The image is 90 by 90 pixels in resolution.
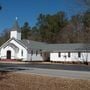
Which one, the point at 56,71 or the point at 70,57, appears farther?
the point at 70,57

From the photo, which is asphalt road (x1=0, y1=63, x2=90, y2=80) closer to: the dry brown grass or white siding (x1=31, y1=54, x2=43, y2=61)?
the dry brown grass

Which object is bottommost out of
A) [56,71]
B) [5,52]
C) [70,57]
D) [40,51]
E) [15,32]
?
[56,71]

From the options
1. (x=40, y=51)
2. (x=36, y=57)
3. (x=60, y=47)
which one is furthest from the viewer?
(x=40, y=51)

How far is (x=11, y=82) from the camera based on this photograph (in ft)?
55.5

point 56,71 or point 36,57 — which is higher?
point 36,57

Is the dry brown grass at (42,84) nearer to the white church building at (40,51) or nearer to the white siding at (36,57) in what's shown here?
the white church building at (40,51)

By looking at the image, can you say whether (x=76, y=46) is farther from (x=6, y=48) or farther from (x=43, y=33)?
(x=43, y=33)

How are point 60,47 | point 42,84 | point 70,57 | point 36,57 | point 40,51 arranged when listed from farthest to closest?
point 40,51 < point 36,57 < point 60,47 < point 70,57 < point 42,84

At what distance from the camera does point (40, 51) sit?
55.5 meters

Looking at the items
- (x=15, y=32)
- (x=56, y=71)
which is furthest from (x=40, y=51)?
(x=56, y=71)

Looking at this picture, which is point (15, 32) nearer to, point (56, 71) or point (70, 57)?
point (70, 57)

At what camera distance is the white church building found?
48.8 meters

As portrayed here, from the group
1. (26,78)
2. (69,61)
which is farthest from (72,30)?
(26,78)

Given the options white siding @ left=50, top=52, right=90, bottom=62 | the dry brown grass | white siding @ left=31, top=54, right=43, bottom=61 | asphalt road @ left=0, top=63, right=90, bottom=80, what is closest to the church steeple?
white siding @ left=31, top=54, right=43, bottom=61
